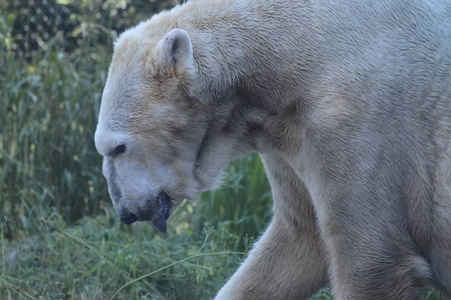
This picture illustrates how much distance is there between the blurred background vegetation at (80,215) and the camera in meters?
3.73

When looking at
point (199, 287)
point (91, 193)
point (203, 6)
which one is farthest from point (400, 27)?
point (91, 193)

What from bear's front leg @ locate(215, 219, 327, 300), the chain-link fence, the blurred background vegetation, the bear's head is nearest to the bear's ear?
the bear's head

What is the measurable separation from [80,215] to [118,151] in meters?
2.62

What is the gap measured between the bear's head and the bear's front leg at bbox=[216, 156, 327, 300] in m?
0.29

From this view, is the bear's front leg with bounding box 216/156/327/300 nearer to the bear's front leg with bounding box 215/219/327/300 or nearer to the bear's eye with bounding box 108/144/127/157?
the bear's front leg with bounding box 215/219/327/300

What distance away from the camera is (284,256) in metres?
3.07

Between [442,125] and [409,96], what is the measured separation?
152mm

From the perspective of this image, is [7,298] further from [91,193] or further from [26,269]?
[91,193]

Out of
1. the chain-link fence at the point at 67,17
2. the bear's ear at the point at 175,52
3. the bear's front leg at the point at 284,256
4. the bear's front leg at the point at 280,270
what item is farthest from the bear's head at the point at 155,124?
the chain-link fence at the point at 67,17

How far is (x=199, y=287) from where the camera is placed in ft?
12.5

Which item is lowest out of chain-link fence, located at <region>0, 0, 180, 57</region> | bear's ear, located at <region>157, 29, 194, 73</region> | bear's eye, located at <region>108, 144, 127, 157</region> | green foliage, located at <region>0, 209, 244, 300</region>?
green foliage, located at <region>0, 209, 244, 300</region>

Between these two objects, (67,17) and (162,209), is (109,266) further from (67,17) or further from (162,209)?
(67,17)

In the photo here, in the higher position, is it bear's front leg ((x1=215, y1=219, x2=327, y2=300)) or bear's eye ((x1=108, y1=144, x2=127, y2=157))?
bear's eye ((x1=108, y1=144, x2=127, y2=157))

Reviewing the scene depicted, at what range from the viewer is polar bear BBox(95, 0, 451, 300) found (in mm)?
2496
